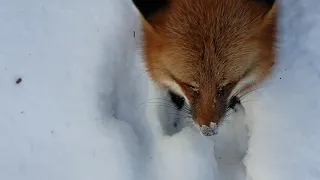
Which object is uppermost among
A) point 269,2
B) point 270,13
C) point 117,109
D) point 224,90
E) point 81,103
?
point 269,2

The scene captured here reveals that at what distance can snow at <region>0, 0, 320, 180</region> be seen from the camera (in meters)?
3.71

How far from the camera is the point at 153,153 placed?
3795mm

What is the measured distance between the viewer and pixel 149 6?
2969 mm

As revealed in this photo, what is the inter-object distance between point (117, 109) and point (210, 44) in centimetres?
122

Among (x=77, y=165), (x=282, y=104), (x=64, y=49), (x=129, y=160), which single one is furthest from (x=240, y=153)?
(x=64, y=49)

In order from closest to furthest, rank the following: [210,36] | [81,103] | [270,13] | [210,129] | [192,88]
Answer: [210,36] → [270,13] → [192,88] → [210,129] → [81,103]

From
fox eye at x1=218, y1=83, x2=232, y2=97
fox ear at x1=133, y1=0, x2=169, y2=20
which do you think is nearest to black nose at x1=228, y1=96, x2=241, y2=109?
fox eye at x1=218, y1=83, x2=232, y2=97

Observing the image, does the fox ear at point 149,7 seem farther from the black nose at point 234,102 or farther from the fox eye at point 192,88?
the black nose at point 234,102

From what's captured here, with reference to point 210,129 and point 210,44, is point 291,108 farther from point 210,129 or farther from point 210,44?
point 210,44

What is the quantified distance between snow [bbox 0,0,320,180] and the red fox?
1.98 ft

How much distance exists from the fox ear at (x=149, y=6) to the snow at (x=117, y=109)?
92cm

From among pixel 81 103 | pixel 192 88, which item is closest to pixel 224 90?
pixel 192 88

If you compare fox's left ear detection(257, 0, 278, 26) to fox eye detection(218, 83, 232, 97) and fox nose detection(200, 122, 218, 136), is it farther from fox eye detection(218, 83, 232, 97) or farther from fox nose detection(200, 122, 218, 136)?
fox nose detection(200, 122, 218, 136)

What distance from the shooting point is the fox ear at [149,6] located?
9.62ft
